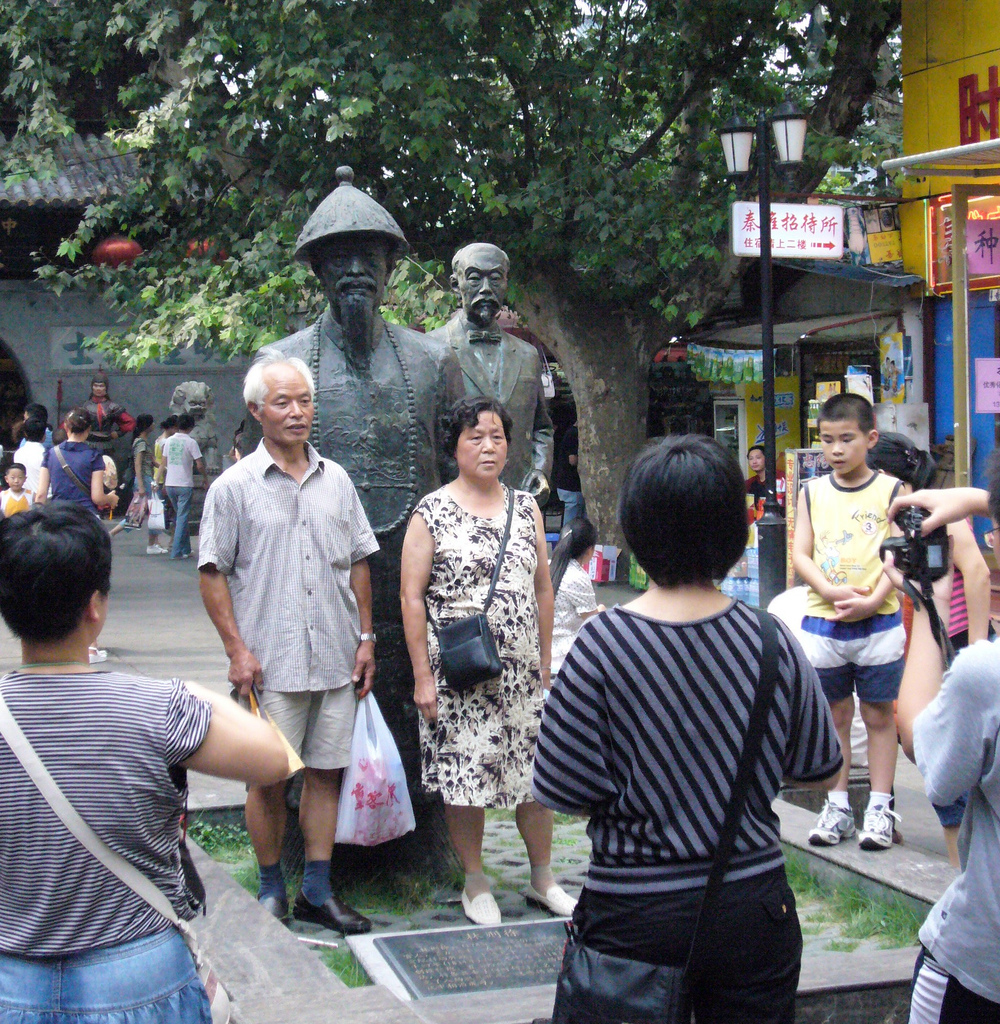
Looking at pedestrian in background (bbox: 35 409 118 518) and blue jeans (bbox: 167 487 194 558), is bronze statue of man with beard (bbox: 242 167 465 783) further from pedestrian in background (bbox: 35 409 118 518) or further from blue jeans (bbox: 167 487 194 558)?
blue jeans (bbox: 167 487 194 558)

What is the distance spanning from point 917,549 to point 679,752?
25.1 inches

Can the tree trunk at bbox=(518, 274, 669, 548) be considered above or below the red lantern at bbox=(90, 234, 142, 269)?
below

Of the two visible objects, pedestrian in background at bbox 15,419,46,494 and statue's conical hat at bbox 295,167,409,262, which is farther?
pedestrian in background at bbox 15,419,46,494

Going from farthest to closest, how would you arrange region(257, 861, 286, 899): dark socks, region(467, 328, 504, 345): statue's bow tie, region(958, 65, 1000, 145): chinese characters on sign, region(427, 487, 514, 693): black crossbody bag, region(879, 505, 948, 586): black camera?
region(958, 65, 1000, 145): chinese characters on sign < region(467, 328, 504, 345): statue's bow tie < region(257, 861, 286, 899): dark socks < region(427, 487, 514, 693): black crossbody bag < region(879, 505, 948, 586): black camera

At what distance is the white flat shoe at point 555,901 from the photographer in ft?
14.2

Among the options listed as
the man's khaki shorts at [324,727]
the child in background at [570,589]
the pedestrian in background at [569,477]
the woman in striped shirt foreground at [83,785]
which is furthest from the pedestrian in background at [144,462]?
the woman in striped shirt foreground at [83,785]

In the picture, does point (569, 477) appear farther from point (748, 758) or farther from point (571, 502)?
point (748, 758)

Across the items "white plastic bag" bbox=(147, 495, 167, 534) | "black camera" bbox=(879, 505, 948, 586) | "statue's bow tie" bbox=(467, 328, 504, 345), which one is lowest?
"white plastic bag" bbox=(147, 495, 167, 534)

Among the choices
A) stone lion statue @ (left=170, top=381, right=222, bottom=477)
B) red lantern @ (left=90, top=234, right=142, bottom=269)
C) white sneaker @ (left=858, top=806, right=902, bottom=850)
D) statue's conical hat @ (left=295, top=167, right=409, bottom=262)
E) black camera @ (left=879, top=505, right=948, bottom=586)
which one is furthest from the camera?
stone lion statue @ (left=170, top=381, right=222, bottom=477)

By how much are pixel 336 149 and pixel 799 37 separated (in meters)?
4.31

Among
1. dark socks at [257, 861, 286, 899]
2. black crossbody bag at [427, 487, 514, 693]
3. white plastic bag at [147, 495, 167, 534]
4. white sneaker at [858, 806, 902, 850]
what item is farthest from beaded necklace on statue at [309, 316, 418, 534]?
white plastic bag at [147, 495, 167, 534]

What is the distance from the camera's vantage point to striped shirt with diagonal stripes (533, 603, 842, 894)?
2176 millimetres

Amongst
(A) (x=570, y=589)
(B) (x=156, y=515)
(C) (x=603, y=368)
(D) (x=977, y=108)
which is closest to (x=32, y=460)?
(A) (x=570, y=589)

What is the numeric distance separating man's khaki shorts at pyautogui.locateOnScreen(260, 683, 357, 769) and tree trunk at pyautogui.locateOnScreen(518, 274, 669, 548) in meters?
8.92
